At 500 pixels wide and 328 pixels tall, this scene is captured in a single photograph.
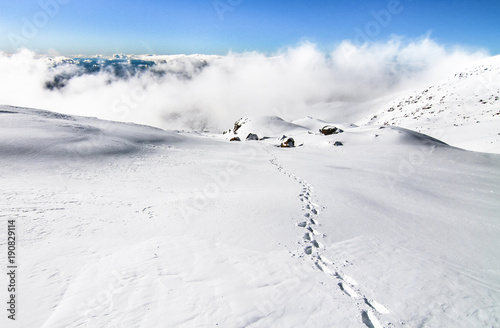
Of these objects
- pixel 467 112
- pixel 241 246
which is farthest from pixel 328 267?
pixel 467 112

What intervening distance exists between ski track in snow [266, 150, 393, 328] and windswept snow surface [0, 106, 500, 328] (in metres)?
0.04

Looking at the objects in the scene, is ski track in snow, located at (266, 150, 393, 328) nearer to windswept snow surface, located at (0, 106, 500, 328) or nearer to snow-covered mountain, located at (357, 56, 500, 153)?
windswept snow surface, located at (0, 106, 500, 328)

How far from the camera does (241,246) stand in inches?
288

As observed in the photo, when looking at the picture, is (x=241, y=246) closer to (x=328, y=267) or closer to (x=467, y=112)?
(x=328, y=267)

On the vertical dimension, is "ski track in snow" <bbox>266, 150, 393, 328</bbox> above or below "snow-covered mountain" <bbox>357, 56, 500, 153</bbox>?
below

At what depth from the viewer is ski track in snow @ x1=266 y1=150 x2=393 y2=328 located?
4816mm

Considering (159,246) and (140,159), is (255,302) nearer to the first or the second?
(159,246)

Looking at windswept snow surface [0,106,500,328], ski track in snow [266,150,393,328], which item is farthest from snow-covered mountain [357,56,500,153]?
ski track in snow [266,150,393,328]

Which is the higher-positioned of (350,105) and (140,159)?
(350,105)

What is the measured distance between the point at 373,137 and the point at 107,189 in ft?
107

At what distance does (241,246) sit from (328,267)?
2442 mm

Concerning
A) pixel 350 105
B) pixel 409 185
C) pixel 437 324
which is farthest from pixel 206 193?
pixel 350 105

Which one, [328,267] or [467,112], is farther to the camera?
[467,112]

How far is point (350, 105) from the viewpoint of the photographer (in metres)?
163
